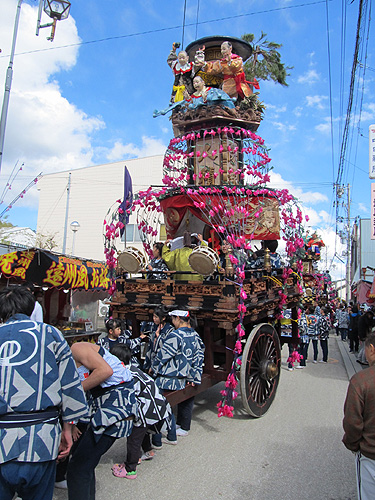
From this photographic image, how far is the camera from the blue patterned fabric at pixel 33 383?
191cm

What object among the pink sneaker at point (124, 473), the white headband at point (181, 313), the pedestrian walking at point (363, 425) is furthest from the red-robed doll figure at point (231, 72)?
the pink sneaker at point (124, 473)

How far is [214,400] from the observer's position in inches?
248

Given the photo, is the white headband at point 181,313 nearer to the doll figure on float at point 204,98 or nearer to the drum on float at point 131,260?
the drum on float at point 131,260

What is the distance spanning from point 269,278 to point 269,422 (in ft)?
7.32

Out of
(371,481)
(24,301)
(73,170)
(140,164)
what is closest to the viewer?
(24,301)

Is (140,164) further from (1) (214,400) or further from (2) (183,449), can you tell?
(2) (183,449)

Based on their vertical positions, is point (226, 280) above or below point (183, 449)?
above

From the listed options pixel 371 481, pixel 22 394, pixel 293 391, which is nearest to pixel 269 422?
pixel 293 391

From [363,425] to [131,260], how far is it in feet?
13.2

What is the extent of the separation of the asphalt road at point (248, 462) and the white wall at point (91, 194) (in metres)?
17.3

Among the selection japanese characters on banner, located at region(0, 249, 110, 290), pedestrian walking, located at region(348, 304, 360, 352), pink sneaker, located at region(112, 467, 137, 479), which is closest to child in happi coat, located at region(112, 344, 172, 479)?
pink sneaker, located at region(112, 467, 137, 479)

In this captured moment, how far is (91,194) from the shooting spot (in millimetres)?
22656

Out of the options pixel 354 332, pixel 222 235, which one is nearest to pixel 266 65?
pixel 222 235

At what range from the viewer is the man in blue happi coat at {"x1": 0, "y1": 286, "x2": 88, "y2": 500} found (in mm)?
1915
